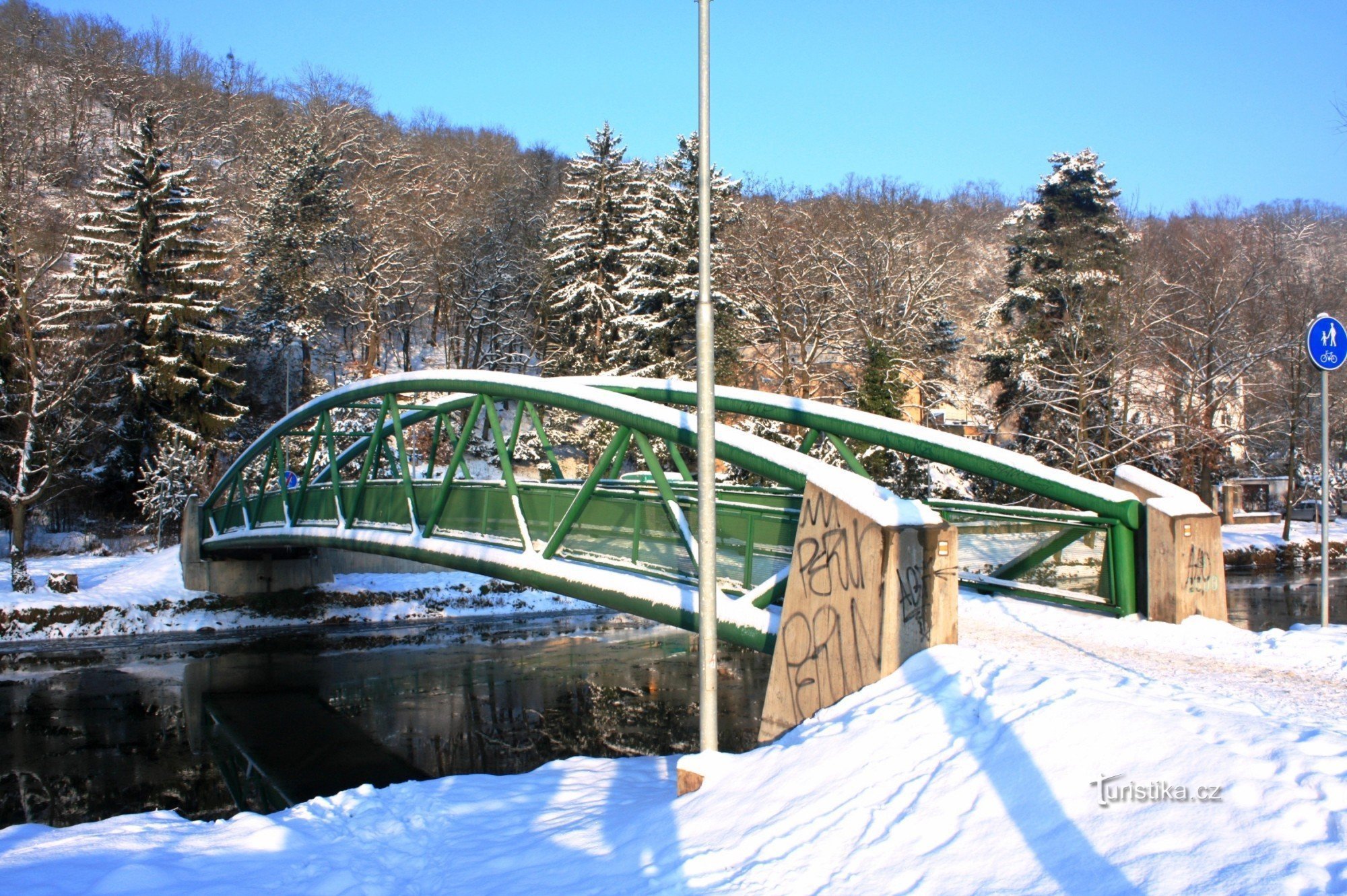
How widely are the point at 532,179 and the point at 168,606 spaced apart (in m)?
40.2

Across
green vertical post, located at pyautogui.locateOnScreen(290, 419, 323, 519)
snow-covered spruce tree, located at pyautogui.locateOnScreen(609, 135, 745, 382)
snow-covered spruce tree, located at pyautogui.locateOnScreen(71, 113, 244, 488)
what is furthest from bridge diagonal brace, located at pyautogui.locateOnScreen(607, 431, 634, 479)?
snow-covered spruce tree, located at pyautogui.locateOnScreen(71, 113, 244, 488)

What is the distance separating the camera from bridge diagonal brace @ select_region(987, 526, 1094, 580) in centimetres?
914

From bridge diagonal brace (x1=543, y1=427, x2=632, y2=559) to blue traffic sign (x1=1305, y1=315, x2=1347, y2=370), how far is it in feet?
22.6

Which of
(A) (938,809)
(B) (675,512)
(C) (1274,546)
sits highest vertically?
(B) (675,512)

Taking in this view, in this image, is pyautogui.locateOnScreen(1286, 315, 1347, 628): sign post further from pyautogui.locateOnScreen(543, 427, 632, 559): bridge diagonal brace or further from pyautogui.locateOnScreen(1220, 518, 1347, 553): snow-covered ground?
pyautogui.locateOnScreen(1220, 518, 1347, 553): snow-covered ground

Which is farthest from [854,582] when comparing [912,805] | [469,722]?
[469,722]

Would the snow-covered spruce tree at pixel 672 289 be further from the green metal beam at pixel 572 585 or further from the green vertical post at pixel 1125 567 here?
the green vertical post at pixel 1125 567

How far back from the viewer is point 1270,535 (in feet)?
105

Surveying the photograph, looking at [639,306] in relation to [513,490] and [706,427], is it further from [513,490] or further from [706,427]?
[706,427]

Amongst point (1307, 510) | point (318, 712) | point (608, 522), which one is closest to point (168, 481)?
point (318, 712)

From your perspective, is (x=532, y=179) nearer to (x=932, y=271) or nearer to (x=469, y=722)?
(x=932, y=271)

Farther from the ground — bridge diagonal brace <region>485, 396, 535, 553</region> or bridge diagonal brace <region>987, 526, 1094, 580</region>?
bridge diagonal brace <region>485, 396, 535, 553</region>

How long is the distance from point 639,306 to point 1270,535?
73.8 feet

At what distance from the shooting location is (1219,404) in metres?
28.7
